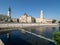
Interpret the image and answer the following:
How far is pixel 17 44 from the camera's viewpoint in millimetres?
28828

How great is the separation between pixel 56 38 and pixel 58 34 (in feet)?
2.09

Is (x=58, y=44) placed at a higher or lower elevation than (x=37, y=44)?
higher

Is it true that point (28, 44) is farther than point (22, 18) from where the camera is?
No

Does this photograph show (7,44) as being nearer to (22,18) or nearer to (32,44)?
(32,44)

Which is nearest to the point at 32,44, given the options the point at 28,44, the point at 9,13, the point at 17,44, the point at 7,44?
the point at 28,44

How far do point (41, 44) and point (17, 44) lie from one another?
5.39m

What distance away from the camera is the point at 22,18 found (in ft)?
649

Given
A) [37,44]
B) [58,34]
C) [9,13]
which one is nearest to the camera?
[58,34]

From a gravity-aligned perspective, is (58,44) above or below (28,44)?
above

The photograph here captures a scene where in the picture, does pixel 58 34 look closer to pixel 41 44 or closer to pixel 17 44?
pixel 41 44

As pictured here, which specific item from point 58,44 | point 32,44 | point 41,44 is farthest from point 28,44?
point 58,44

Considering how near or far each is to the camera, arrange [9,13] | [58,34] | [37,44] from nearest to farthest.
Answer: [58,34]
[37,44]
[9,13]

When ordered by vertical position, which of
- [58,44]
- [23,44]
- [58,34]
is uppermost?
[58,34]

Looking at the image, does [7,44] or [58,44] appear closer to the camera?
[58,44]
